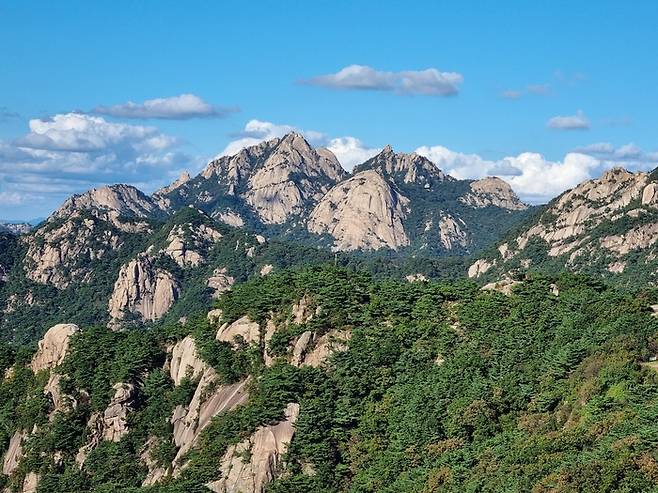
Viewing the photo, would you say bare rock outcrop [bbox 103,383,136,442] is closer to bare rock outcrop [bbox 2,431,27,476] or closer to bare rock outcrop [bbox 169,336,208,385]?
bare rock outcrop [bbox 169,336,208,385]

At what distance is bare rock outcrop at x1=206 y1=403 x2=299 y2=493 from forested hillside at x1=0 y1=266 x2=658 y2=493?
0.12 meters

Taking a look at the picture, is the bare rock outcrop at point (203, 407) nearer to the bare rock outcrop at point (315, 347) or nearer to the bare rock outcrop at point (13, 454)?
the bare rock outcrop at point (315, 347)

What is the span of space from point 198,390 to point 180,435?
15.0 feet

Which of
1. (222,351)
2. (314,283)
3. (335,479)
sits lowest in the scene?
(335,479)

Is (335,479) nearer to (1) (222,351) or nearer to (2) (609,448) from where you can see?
(1) (222,351)

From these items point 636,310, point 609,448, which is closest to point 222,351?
point 636,310

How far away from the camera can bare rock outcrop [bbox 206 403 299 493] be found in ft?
242

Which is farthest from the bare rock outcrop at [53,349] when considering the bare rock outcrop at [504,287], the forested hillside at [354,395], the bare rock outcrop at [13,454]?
the bare rock outcrop at [504,287]

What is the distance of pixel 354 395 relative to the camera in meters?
81.1

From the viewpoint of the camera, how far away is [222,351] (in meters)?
88.8

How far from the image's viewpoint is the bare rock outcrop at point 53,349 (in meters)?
103

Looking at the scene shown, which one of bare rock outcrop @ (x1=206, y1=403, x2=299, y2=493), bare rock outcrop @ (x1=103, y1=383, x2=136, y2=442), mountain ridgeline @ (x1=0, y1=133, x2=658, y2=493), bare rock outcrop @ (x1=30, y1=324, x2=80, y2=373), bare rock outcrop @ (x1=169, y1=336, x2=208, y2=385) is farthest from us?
bare rock outcrop @ (x1=30, y1=324, x2=80, y2=373)

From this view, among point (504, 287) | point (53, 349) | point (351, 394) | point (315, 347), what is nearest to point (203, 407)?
point (315, 347)

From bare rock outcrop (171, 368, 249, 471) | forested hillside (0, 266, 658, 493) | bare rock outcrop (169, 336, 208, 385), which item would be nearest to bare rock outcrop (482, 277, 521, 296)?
forested hillside (0, 266, 658, 493)
